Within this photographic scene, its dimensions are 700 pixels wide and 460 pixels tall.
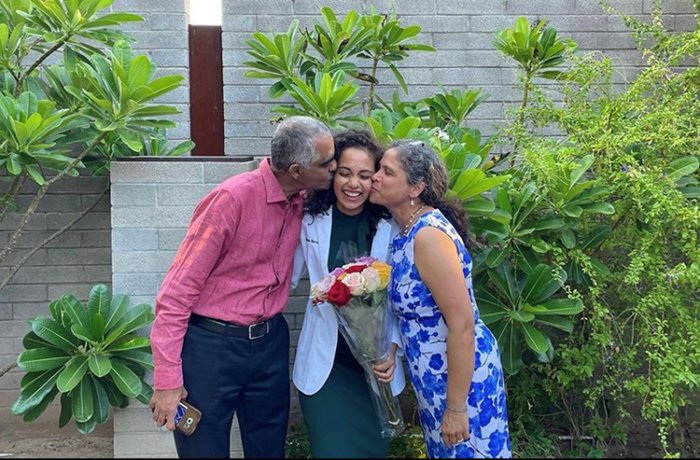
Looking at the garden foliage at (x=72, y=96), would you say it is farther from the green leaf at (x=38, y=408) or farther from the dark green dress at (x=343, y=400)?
the dark green dress at (x=343, y=400)

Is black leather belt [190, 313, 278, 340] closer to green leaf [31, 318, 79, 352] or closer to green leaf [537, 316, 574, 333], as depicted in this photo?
green leaf [31, 318, 79, 352]

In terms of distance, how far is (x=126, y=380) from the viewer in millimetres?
3604

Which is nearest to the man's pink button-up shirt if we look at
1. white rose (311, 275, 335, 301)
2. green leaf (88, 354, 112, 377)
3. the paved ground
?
white rose (311, 275, 335, 301)

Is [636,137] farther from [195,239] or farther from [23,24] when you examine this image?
[23,24]

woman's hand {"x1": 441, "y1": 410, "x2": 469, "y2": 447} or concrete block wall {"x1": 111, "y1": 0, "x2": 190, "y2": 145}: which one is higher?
concrete block wall {"x1": 111, "y1": 0, "x2": 190, "y2": 145}

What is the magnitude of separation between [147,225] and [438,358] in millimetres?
1823

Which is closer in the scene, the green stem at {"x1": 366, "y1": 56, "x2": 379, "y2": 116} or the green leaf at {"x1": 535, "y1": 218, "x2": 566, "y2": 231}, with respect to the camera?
the green leaf at {"x1": 535, "y1": 218, "x2": 566, "y2": 231}

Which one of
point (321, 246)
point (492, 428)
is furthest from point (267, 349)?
point (492, 428)

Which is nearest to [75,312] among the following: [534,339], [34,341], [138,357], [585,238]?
[34,341]

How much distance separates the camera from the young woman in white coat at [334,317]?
9.29ft

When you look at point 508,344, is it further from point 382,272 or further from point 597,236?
point 382,272

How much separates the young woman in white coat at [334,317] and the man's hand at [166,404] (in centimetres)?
47

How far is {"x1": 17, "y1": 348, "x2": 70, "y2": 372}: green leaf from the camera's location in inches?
142

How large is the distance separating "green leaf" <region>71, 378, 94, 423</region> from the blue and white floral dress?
1.75 m
